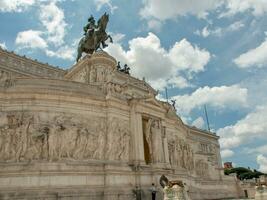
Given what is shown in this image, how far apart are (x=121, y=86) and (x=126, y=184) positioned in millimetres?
7107

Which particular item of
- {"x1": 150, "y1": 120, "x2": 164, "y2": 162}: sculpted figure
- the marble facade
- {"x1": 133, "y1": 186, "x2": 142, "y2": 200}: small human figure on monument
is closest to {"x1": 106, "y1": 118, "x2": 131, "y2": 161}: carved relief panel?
the marble facade

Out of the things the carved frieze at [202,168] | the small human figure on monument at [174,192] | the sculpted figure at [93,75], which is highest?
the sculpted figure at [93,75]

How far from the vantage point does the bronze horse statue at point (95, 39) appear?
3281cm

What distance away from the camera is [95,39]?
3272 centimetres

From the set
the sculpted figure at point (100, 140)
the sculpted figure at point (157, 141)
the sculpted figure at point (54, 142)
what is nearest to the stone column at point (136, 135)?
the sculpted figure at point (157, 141)

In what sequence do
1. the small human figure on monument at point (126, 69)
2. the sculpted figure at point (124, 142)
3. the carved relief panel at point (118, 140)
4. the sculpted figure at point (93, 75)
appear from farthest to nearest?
the small human figure on monument at point (126, 69), the sculpted figure at point (93, 75), the sculpted figure at point (124, 142), the carved relief panel at point (118, 140)

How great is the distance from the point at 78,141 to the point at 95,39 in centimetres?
1774

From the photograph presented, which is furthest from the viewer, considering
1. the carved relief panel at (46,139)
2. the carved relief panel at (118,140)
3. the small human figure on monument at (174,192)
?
the carved relief panel at (118,140)

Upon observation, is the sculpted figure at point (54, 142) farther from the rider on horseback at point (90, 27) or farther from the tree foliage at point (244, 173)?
the tree foliage at point (244, 173)

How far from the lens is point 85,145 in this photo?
17.5 metres

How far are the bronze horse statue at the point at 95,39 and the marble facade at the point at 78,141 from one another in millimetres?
11987

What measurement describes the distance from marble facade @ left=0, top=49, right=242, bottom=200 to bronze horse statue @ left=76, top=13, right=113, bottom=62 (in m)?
12.0

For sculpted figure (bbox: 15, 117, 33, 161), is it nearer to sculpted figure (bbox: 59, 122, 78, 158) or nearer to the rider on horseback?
sculpted figure (bbox: 59, 122, 78, 158)

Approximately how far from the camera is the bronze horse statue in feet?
108
